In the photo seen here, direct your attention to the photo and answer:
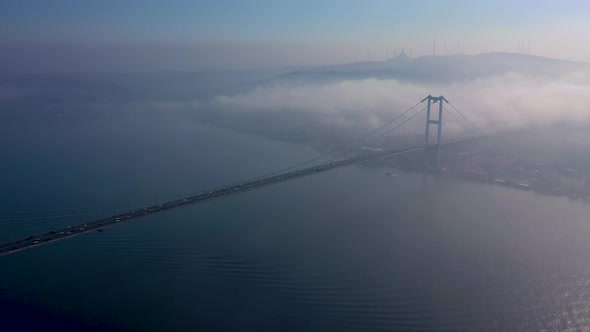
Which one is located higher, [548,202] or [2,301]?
[548,202]

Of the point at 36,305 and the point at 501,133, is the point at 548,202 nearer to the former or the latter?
the point at 501,133

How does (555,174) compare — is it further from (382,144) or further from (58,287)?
(58,287)

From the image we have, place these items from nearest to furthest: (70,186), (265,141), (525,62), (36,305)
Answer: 1. (36,305)
2. (70,186)
3. (265,141)
4. (525,62)

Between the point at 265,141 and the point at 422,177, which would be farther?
the point at 265,141

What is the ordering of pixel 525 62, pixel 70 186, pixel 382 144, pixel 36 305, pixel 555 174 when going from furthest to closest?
1. pixel 525 62
2. pixel 382 144
3. pixel 555 174
4. pixel 70 186
5. pixel 36 305

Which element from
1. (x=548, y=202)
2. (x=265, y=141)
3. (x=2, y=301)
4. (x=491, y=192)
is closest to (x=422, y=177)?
(x=491, y=192)

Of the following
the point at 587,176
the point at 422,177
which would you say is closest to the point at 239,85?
the point at 422,177

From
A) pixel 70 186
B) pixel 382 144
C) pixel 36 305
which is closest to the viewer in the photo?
pixel 36 305

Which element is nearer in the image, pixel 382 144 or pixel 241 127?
pixel 382 144

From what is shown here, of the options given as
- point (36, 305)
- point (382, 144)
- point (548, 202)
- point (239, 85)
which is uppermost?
point (239, 85)
